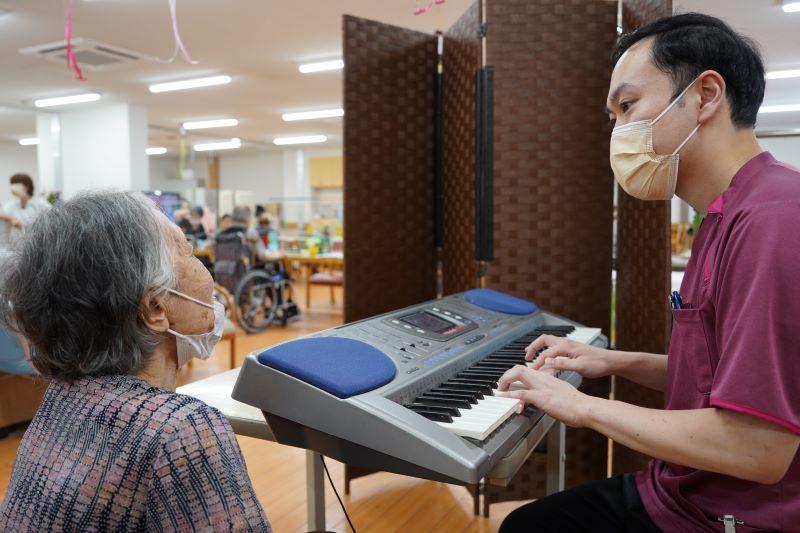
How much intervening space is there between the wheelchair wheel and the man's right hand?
15.8 ft

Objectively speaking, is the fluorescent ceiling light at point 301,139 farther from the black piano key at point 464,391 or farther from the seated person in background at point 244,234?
the black piano key at point 464,391

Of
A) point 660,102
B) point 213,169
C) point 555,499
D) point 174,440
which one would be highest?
point 213,169

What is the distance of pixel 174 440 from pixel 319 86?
26.1 feet

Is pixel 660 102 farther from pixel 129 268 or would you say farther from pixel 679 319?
pixel 129 268

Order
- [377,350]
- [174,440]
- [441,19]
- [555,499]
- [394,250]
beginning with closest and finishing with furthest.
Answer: [174,440] → [377,350] → [555,499] → [394,250] → [441,19]

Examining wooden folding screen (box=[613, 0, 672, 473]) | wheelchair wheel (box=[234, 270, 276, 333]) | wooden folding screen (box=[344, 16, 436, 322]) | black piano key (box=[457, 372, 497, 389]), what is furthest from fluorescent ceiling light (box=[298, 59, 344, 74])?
black piano key (box=[457, 372, 497, 389])

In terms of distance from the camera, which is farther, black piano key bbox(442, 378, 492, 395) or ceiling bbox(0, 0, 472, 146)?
ceiling bbox(0, 0, 472, 146)

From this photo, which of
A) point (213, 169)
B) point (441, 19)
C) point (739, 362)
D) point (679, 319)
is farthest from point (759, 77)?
point (213, 169)

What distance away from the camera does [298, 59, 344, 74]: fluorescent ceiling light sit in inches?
275

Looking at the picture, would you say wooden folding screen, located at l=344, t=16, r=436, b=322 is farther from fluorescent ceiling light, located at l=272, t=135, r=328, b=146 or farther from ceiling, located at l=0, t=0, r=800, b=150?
fluorescent ceiling light, located at l=272, t=135, r=328, b=146

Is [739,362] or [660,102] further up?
[660,102]

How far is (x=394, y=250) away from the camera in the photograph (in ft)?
8.16

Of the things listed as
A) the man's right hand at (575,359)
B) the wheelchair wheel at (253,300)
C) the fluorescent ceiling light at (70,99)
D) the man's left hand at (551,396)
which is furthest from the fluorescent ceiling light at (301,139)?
the man's left hand at (551,396)

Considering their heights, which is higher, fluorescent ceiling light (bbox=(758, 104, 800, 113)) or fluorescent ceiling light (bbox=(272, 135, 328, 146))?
fluorescent ceiling light (bbox=(272, 135, 328, 146))
